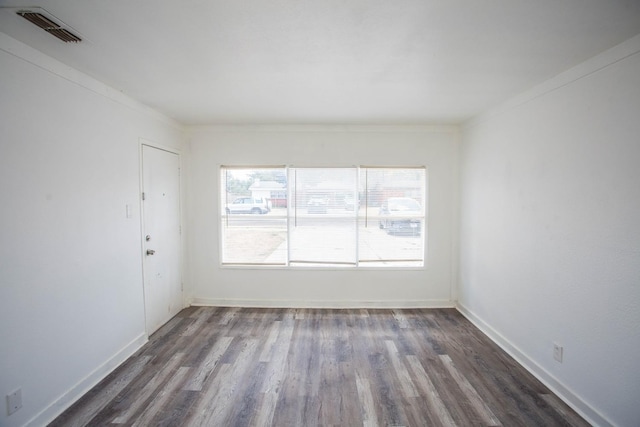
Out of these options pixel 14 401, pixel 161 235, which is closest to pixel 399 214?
pixel 161 235

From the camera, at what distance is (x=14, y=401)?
1671 mm

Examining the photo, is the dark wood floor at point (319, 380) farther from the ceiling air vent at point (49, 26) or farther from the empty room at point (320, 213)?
the ceiling air vent at point (49, 26)

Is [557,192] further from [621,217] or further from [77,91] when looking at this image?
[77,91]

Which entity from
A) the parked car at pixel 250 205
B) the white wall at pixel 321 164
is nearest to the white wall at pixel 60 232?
the white wall at pixel 321 164

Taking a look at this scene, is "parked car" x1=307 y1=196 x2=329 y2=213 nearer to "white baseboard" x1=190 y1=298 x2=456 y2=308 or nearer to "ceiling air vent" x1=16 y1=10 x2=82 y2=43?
"white baseboard" x1=190 y1=298 x2=456 y2=308

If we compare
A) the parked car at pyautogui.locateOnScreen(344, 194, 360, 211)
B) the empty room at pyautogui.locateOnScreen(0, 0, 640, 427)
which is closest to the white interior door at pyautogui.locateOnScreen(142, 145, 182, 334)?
Result: the empty room at pyautogui.locateOnScreen(0, 0, 640, 427)

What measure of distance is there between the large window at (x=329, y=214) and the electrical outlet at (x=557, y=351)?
1723 mm

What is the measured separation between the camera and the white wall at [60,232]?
168 centimetres

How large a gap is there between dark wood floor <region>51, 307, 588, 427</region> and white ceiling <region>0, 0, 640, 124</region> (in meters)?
2.52

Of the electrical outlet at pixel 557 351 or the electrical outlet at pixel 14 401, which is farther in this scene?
the electrical outlet at pixel 557 351

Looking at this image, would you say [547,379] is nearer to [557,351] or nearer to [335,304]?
[557,351]

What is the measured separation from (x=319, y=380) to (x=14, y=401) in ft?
6.57

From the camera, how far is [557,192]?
7.20 feet

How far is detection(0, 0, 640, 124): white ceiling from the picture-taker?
140cm
